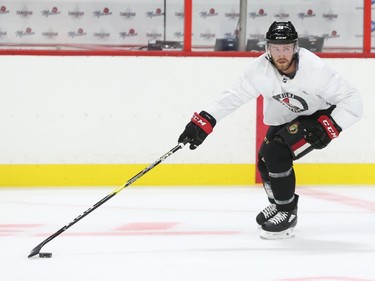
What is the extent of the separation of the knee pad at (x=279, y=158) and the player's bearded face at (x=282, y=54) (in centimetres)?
35

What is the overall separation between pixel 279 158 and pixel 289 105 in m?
0.25

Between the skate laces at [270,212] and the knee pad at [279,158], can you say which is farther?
the skate laces at [270,212]

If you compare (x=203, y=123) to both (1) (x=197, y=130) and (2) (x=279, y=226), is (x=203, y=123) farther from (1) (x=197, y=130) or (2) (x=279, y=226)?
(2) (x=279, y=226)

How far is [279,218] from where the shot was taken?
3.49 meters

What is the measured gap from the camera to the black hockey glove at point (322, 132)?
3.38 metres

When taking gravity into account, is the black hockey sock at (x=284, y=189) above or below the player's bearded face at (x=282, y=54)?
below

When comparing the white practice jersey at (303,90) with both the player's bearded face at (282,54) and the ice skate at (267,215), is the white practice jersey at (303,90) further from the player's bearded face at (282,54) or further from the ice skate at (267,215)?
the ice skate at (267,215)

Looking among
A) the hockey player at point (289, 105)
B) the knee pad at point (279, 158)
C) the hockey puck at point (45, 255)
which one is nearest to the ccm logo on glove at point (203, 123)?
the hockey player at point (289, 105)

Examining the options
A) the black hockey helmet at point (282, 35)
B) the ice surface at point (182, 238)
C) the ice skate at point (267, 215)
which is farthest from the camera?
the ice skate at point (267, 215)

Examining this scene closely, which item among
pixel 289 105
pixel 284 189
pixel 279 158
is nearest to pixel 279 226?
pixel 284 189

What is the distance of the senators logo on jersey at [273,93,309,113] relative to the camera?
3.48m

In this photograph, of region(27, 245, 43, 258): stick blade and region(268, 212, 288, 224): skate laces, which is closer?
region(27, 245, 43, 258): stick blade

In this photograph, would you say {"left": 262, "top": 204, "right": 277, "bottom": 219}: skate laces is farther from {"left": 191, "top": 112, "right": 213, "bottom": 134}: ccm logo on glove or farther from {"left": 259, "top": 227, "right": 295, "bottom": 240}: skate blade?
{"left": 191, "top": 112, "right": 213, "bottom": 134}: ccm logo on glove

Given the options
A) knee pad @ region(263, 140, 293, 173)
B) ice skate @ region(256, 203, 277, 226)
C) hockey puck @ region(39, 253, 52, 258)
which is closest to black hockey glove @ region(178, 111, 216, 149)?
knee pad @ region(263, 140, 293, 173)
